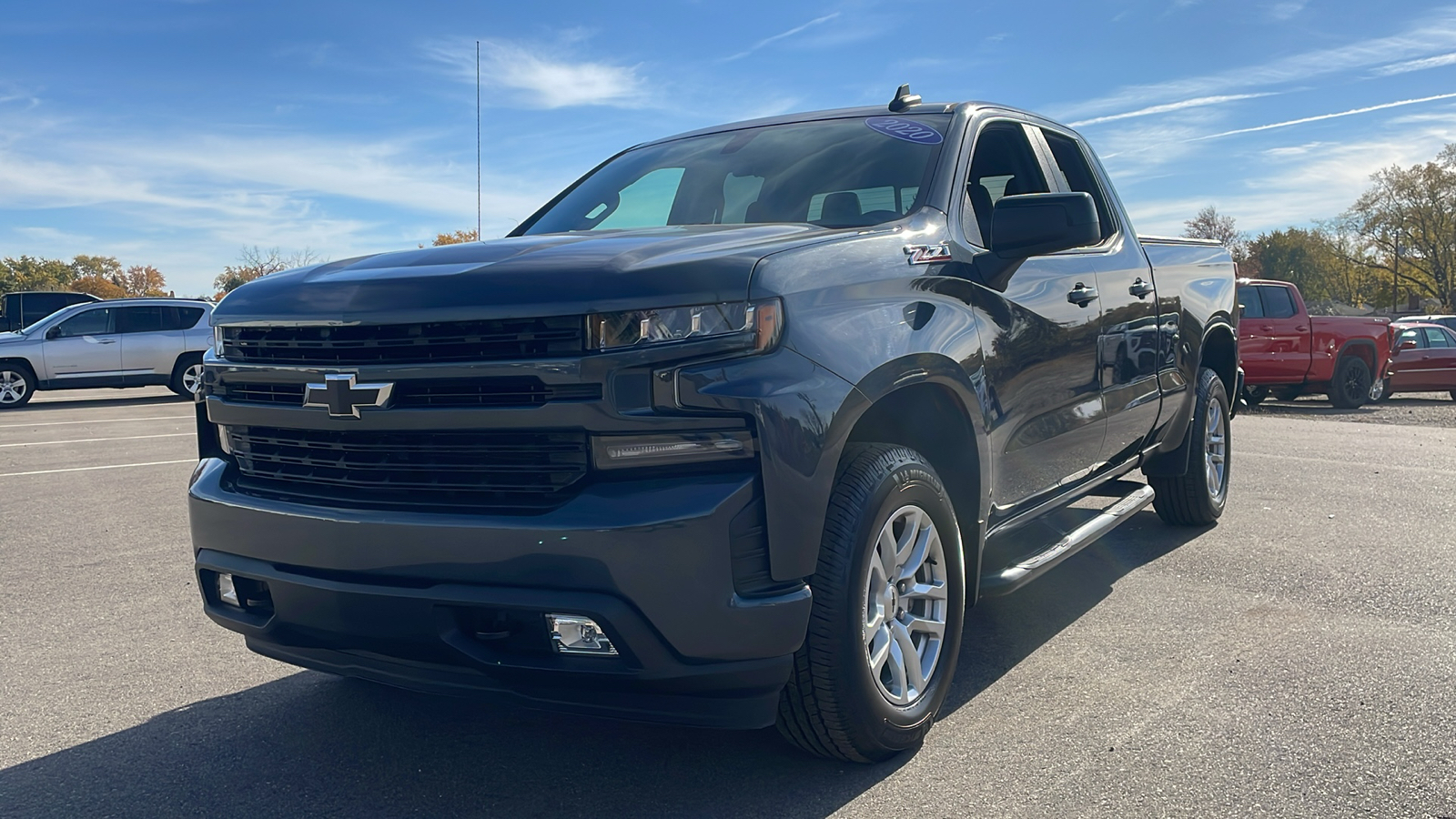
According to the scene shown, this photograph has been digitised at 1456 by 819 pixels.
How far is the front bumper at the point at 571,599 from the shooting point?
241 centimetres

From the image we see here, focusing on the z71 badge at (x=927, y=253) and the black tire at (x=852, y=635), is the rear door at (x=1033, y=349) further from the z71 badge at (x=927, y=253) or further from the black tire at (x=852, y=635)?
the black tire at (x=852, y=635)

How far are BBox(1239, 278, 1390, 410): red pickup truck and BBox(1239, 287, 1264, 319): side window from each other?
0.04 feet

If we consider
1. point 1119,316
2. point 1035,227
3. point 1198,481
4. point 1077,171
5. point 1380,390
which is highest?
point 1077,171

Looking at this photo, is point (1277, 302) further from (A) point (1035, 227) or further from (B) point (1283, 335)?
(A) point (1035, 227)

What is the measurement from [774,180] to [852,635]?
1842 millimetres

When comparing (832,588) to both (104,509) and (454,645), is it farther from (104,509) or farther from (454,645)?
(104,509)

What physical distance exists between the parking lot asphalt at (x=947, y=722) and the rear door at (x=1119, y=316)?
2.45 feet

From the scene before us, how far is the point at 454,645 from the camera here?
8.25 feet

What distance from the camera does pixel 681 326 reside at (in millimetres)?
2516

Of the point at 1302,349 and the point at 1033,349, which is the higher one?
the point at 1033,349

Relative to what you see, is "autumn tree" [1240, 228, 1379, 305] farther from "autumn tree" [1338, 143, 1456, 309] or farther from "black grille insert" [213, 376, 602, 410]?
"black grille insert" [213, 376, 602, 410]

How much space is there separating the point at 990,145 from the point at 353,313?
2.57 meters

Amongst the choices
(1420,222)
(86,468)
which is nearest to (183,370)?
(86,468)

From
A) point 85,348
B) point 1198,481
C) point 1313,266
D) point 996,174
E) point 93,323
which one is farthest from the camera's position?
point 1313,266
